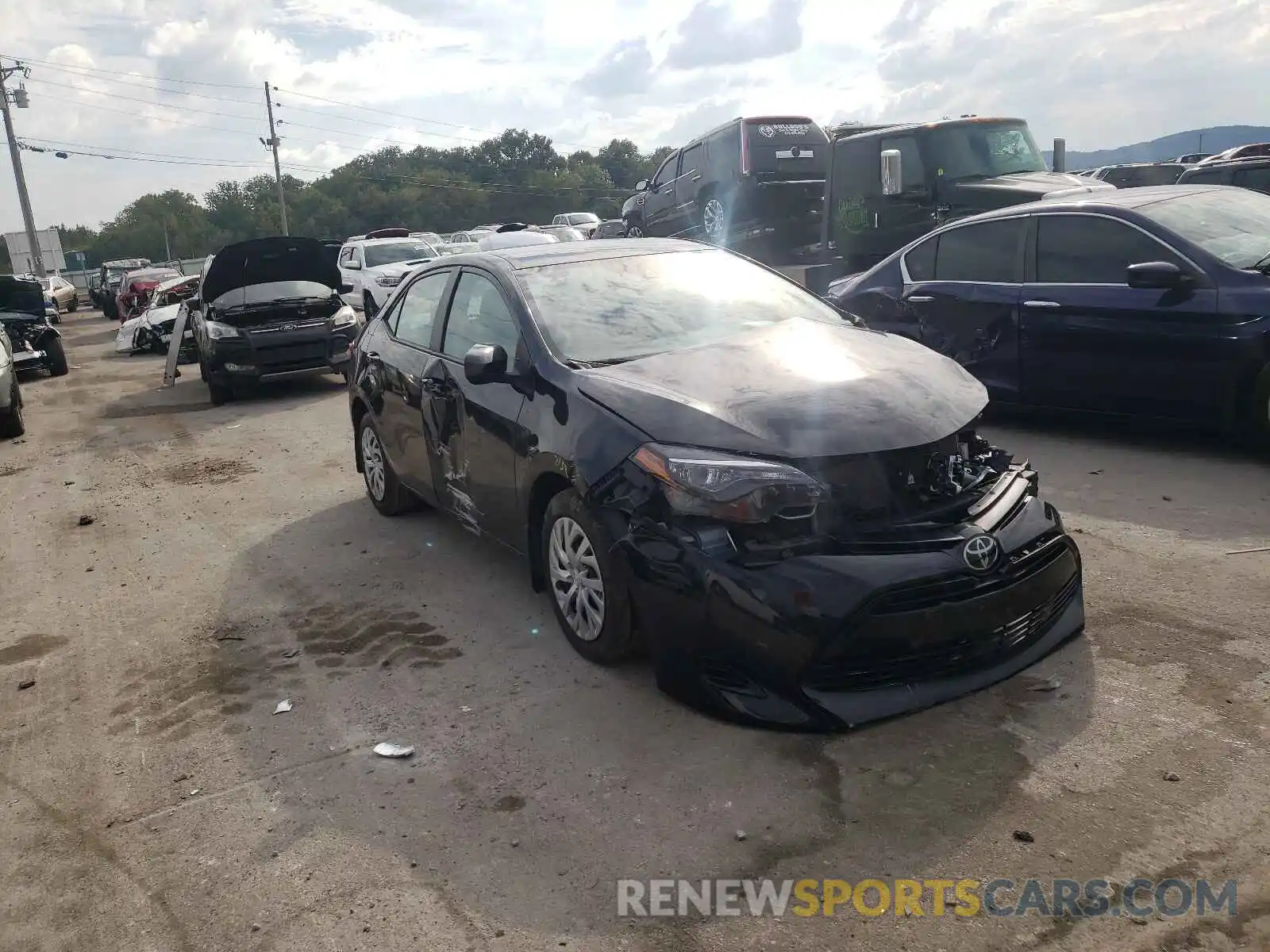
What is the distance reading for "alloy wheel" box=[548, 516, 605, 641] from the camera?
4.05 meters

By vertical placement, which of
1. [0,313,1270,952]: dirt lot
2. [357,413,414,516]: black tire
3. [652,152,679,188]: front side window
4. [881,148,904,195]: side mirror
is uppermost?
[652,152,679,188]: front side window

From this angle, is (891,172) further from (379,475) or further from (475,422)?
(475,422)

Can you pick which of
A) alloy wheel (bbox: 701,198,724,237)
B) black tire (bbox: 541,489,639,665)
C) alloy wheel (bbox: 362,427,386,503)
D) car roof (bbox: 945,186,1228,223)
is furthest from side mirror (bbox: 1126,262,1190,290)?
alloy wheel (bbox: 701,198,724,237)

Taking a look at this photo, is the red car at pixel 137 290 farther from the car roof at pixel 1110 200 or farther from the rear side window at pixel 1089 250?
the rear side window at pixel 1089 250

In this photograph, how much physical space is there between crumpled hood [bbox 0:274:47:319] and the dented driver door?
1420 cm

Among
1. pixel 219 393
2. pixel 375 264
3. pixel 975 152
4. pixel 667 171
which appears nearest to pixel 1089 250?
pixel 975 152

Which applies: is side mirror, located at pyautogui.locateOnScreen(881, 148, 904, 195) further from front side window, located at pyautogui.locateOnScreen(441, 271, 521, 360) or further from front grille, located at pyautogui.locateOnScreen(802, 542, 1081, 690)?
front grille, located at pyautogui.locateOnScreen(802, 542, 1081, 690)

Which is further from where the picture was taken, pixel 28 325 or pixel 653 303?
pixel 28 325

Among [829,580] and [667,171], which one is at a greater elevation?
[667,171]

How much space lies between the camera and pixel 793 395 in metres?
3.85

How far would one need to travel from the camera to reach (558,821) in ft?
10.5

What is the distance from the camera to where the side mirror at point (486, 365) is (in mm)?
4609

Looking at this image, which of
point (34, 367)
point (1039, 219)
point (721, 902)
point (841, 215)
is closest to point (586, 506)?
point (721, 902)

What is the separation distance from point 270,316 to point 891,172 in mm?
7511
